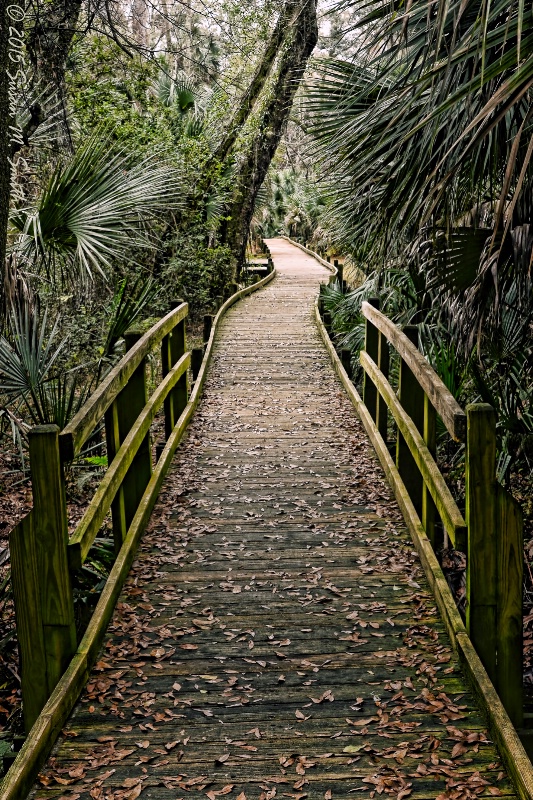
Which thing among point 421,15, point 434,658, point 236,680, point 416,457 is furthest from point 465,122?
point 236,680

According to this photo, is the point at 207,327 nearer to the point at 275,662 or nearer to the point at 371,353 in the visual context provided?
the point at 371,353

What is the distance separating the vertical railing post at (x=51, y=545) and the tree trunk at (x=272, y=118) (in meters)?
15.9

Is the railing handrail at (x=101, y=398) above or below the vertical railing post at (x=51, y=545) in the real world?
above

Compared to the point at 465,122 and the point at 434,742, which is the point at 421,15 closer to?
the point at 465,122

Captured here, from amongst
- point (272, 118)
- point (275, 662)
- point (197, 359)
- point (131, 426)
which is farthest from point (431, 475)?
point (272, 118)

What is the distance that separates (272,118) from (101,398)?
15811 mm

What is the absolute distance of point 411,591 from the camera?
14.7 ft

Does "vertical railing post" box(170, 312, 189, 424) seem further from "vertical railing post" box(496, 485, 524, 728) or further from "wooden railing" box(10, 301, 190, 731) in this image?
"vertical railing post" box(496, 485, 524, 728)

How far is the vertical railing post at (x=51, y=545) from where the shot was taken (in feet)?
10.8

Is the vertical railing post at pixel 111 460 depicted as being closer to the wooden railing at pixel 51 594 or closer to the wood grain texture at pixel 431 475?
the wooden railing at pixel 51 594

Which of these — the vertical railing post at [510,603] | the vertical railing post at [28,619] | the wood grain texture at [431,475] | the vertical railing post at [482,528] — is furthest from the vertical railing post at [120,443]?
the vertical railing post at [510,603]

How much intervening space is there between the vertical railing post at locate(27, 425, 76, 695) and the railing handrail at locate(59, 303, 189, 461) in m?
0.15

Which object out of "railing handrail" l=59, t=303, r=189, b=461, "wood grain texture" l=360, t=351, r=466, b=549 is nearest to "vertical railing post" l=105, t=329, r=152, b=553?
"railing handrail" l=59, t=303, r=189, b=461

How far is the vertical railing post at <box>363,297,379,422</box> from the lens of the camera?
25.8 feet
